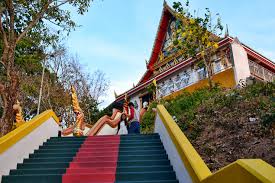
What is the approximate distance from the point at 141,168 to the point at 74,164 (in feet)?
4.23

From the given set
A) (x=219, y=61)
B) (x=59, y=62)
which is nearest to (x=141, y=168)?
(x=219, y=61)

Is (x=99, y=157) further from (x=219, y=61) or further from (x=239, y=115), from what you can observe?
(x=219, y=61)

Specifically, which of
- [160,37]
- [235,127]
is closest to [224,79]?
[160,37]

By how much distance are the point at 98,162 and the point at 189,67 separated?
1889cm

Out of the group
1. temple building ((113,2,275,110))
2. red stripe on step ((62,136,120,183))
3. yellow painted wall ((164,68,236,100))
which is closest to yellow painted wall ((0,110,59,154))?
red stripe on step ((62,136,120,183))

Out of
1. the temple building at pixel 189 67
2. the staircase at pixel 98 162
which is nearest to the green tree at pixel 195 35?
the temple building at pixel 189 67

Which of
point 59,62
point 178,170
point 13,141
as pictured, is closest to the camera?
point 178,170

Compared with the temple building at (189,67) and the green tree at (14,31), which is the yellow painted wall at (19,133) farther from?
the temple building at (189,67)

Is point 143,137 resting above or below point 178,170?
above

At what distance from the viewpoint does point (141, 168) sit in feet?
18.4

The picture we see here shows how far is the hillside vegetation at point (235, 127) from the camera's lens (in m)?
7.21

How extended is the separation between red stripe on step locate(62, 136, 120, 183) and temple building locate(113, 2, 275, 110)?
→ 34.1 ft

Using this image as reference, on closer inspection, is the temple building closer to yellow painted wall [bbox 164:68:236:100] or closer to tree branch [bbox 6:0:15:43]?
yellow painted wall [bbox 164:68:236:100]

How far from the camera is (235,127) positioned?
873 centimetres
